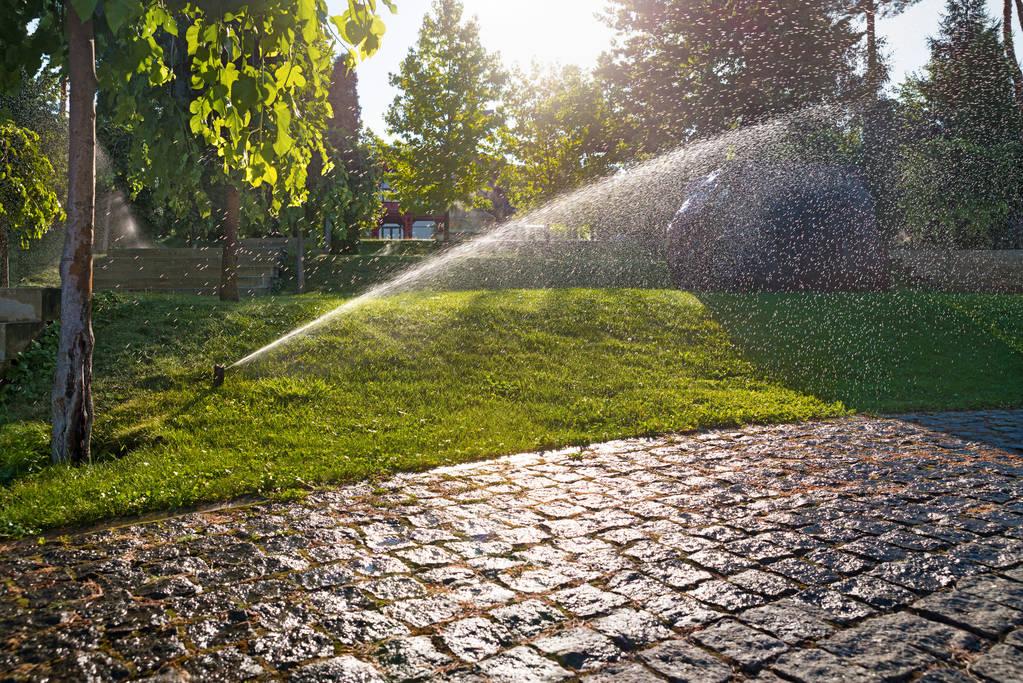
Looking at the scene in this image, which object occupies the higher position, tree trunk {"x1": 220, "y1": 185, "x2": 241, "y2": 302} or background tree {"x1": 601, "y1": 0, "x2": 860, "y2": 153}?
background tree {"x1": 601, "y1": 0, "x2": 860, "y2": 153}

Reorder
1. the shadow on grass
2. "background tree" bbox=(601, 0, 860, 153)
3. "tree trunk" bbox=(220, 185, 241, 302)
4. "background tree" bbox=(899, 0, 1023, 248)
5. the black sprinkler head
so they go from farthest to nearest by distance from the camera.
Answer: "background tree" bbox=(899, 0, 1023, 248), "background tree" bbox=(601, 0, 860, 153), "tree trunk" bbox=(220, 185, 241, 302), the shadow on grass, the black sprinkler head

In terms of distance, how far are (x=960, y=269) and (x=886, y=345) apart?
535 inches

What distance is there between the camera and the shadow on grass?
33.4ft

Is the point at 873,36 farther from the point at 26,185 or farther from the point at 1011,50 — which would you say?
the point at 26,185

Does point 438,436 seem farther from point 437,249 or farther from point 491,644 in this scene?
point 437,249

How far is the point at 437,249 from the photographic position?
28562 mm

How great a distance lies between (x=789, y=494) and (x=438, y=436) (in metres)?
3.22

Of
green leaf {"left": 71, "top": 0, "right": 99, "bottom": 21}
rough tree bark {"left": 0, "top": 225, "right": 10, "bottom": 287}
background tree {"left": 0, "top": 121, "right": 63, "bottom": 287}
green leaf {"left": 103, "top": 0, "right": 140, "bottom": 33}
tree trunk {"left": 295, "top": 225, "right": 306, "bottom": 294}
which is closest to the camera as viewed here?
green leaf {"left": 71, "top": 0, "right": 99, "bottom": 21}

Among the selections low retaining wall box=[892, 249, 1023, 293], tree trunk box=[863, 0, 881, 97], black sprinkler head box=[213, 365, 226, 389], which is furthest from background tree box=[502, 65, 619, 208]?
black sprinkler head box=[213, 365, 226, 389]

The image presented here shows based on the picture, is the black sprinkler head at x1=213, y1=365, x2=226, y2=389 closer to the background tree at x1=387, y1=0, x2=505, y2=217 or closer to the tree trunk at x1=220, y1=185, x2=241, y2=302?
the tree trunk at x1=220, y1=185, x2=241, y2=302

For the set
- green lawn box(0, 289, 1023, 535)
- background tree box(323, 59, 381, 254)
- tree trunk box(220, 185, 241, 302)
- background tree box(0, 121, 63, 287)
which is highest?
background tree box(323, 59, 381, 254)

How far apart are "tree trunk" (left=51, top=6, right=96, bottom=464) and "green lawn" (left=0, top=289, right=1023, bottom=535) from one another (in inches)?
15.9

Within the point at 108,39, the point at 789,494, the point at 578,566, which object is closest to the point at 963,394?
the point at 789,494

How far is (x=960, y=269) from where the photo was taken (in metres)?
23.8
